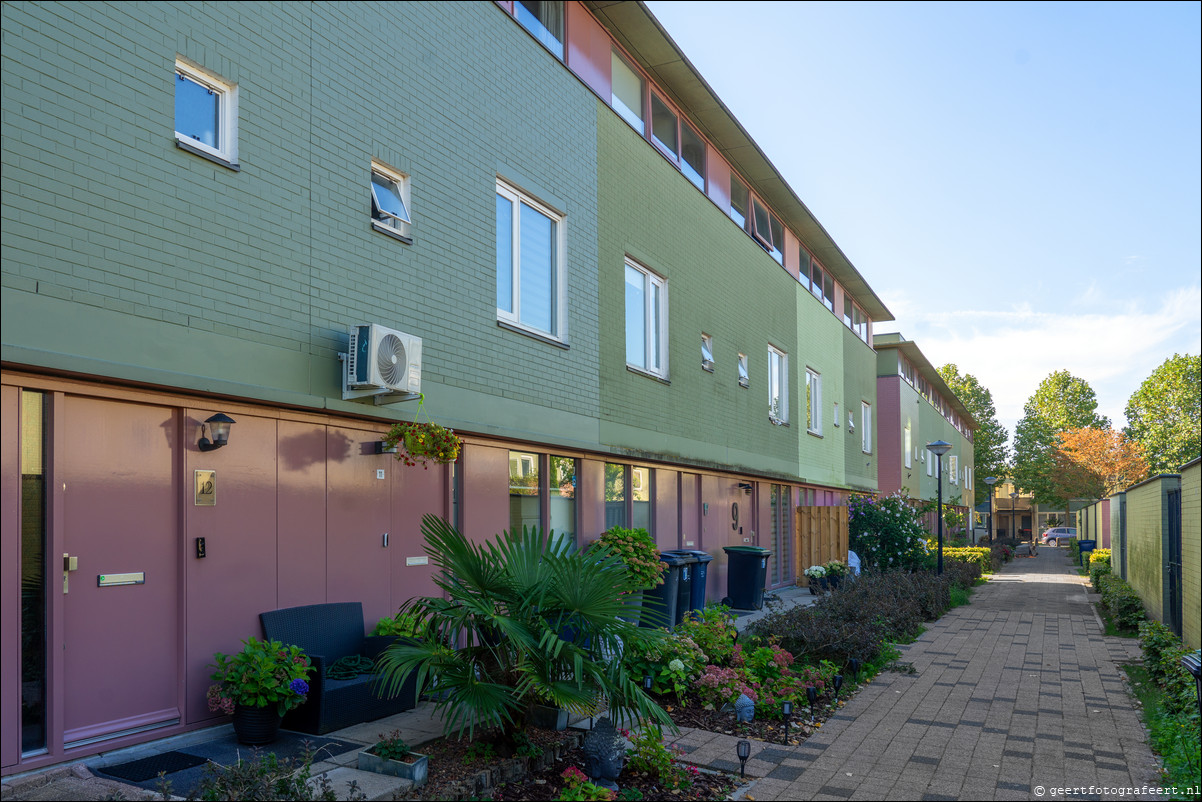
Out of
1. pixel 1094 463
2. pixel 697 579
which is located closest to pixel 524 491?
pixel 697 579

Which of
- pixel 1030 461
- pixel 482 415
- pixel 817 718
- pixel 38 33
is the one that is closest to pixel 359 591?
pixel 482 415

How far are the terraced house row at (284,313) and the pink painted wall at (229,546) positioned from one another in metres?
0.02

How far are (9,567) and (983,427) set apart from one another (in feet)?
229

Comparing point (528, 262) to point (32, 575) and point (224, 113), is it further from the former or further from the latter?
point (32, 575)

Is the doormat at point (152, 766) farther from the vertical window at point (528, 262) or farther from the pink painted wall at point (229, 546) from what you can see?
the vertical window at point (528, 262)

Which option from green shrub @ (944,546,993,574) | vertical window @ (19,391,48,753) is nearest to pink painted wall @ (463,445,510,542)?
vertical window @ (19,391,48,753)

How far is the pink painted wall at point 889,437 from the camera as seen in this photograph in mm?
31844

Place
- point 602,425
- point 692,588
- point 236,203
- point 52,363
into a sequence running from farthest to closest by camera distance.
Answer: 1. point 692,588
2. point 602,425
3. point 236,203
4. point 52,363

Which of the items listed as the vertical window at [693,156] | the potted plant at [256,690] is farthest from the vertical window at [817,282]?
the potted plant at [256,690]

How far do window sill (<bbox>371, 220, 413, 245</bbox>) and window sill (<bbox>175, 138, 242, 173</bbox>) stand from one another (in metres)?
1.44

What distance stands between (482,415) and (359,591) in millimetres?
2200

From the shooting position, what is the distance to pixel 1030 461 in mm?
64000

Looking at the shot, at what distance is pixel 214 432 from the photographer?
20.5ft

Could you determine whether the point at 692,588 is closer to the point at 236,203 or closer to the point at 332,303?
the point at 332,303
